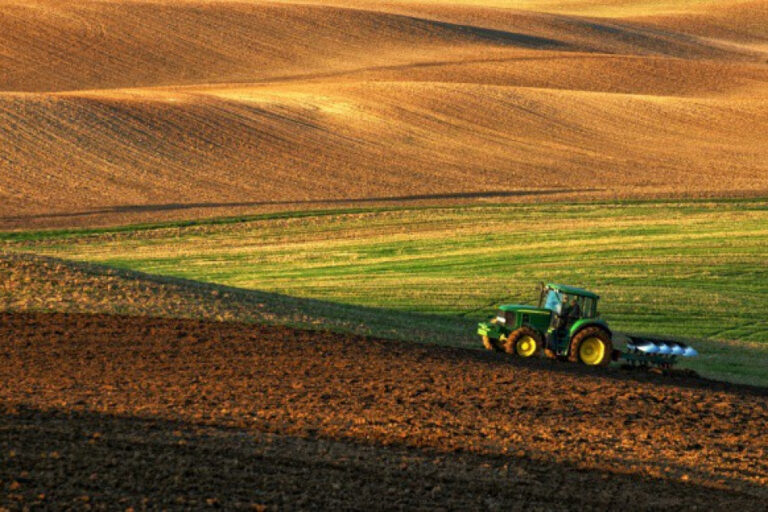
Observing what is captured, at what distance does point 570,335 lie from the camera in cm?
2014

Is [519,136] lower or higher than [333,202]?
higher

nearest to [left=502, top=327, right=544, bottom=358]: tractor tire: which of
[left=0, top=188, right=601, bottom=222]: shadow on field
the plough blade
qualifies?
the plough blade

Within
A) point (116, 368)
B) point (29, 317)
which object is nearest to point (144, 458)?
point (116, 368)

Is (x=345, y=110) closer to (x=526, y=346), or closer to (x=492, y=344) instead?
(x=492, y=344)

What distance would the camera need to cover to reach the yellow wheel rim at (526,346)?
20.1 m

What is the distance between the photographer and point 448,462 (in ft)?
43.1

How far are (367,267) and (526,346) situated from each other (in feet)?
45.2

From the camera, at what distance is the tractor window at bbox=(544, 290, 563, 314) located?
2016 cm

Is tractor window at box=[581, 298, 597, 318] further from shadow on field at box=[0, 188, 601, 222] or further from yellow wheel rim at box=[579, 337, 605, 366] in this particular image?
shadow on field at box=[0, 188, 601, 222]

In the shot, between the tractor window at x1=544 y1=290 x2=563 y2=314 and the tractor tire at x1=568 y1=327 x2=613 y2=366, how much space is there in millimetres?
604

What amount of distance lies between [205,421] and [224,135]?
40.4 meters

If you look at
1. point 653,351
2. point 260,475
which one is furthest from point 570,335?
point 260,475

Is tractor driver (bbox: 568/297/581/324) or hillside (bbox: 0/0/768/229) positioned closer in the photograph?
tractor driver (bbox: 568/297/581/324)

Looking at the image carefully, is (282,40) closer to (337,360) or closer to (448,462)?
(337,360)
